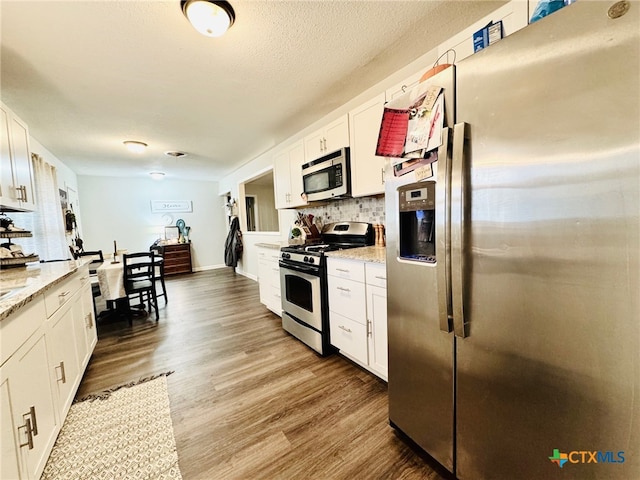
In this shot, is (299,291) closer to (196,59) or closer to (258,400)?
(258,400)

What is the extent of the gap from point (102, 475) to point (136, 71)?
2.61 metres

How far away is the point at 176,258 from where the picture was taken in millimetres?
6266

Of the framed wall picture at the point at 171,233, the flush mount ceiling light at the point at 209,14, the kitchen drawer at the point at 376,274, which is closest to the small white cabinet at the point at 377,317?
the kitchen drawer at the point at 376,274

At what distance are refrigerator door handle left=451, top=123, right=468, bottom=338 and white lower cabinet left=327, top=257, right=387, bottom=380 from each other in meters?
0.69

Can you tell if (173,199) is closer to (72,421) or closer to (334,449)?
(72,421)

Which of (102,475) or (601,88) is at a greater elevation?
(601,88)

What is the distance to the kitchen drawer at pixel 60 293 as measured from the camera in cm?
144

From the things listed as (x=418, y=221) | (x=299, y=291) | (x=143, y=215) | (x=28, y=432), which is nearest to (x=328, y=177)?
(x=299, y=291)

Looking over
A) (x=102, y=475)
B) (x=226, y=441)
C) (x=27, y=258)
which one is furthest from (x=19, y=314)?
(x=27, y=258)

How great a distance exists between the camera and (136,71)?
6.49 feet

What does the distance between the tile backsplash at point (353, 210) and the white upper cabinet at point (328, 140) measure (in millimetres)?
591

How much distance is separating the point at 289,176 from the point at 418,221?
2410 millimetres

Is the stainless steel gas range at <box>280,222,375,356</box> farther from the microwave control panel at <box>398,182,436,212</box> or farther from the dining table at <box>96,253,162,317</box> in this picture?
the dining table at <box>96,253,162,317</box>

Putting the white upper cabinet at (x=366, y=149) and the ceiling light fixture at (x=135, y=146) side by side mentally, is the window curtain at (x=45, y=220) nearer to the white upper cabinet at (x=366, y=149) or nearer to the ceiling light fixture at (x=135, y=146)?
the ceiling light fixture at (x=135, y=146)
